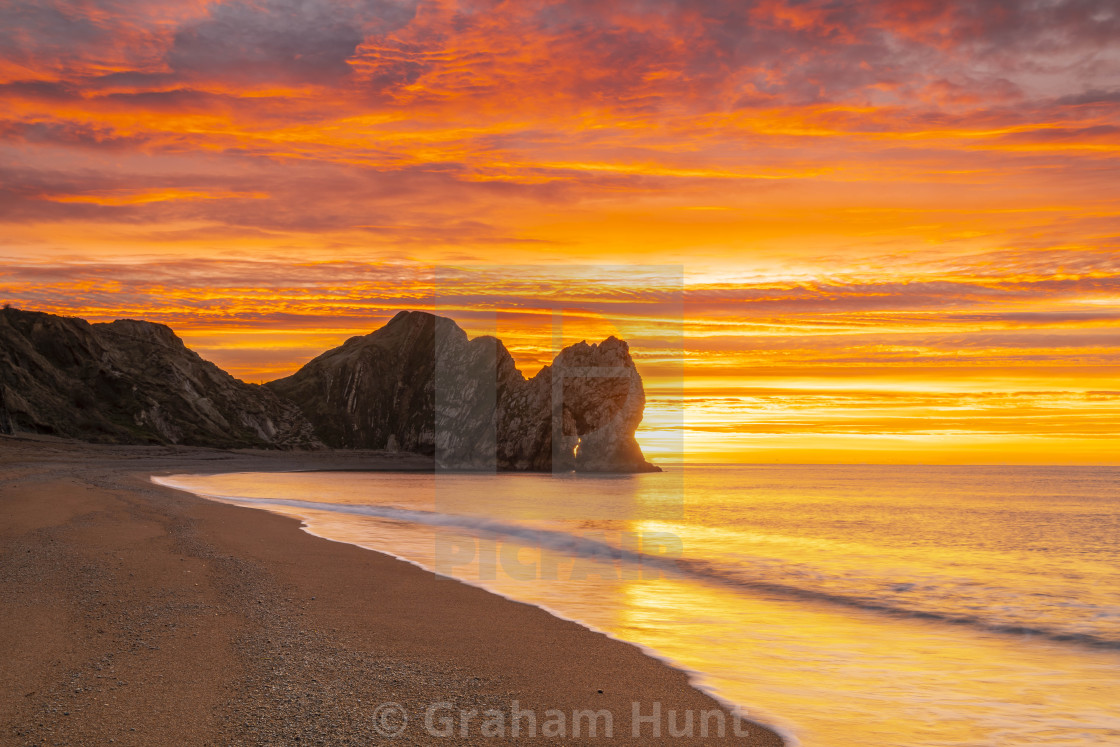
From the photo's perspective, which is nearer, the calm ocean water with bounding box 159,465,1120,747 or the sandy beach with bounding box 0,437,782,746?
the sandy beach with bounding box 0,437,782,746

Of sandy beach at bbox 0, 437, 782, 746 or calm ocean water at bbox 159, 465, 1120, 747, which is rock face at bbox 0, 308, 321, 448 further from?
sandy beach at bbox 0, 437, 782, 746

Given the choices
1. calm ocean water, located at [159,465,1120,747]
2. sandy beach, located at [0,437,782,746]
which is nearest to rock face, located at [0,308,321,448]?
calm ocean water, located at [159,465,1120,747]

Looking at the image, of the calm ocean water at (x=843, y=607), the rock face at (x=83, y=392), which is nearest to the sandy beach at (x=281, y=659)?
the calm ocean water at (x=843, y=607)

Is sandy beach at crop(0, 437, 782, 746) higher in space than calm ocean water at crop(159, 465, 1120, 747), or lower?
higher

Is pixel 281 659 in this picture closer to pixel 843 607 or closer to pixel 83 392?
pixel 843 607

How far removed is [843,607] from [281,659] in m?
13.4

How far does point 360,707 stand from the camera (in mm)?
7738

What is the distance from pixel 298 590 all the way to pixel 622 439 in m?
143

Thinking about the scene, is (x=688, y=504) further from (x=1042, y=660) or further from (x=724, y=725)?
(x=724, y=725)

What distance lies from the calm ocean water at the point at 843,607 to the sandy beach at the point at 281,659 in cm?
155

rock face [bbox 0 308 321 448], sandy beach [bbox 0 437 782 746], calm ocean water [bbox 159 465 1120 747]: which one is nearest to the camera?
sandy beach [bbox 0 437 782 746]

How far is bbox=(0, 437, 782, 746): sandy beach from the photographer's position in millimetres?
7176

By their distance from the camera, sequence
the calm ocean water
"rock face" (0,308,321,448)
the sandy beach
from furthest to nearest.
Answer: "rock face" (0,308,321,448) → the calm ocean water → the sandy beach

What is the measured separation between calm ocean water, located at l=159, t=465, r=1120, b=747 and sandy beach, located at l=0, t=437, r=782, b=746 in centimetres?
155
